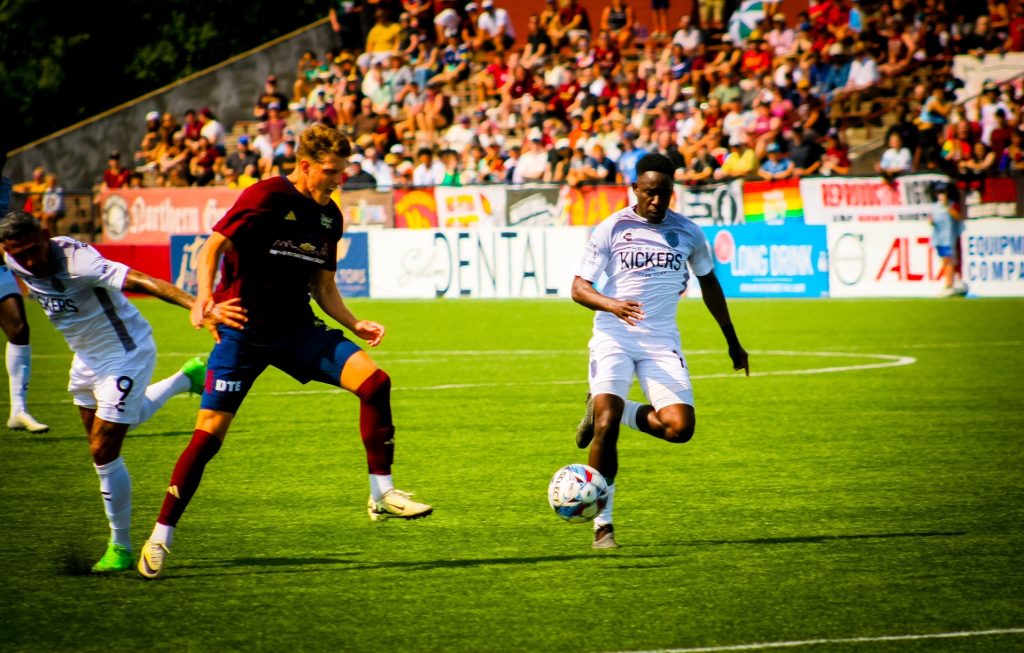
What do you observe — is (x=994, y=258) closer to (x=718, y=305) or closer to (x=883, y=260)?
(x=883, y=260)

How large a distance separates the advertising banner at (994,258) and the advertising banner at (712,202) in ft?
12.7

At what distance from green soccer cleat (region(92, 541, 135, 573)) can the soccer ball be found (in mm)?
2085

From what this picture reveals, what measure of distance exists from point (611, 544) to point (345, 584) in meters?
1.49

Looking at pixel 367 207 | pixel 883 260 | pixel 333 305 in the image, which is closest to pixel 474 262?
pixel 367 207

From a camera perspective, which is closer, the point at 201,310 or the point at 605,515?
the point at 201,310

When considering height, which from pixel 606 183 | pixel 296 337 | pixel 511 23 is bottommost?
pixel 296 337

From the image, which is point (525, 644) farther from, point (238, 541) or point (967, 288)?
point (967, 288)

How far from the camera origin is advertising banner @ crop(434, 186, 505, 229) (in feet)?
93.9

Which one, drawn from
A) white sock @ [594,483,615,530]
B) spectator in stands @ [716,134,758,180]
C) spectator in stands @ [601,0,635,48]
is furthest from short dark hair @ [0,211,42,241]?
spectator in stands @ [601,0,635,48]

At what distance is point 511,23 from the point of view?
3828 centimetres

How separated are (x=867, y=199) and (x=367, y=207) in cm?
951

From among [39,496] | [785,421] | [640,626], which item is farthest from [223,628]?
[785,421]

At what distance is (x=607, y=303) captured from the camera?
310 inches

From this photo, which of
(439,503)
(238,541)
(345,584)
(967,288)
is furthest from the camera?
(967,288)
